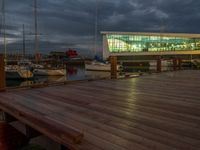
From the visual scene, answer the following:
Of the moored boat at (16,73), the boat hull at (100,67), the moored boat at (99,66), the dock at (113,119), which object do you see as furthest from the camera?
the moored boat at (99,66)

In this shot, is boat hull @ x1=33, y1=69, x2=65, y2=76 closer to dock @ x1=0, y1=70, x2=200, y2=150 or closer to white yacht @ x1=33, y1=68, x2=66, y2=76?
white yacht @ x1=33, y1=68, x2=66, y2=76

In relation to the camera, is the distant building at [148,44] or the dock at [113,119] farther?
the distant building at [148,44]

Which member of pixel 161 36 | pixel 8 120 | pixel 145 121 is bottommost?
pixel 8 120

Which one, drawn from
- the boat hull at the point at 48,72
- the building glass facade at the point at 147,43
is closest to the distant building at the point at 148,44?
the building glass facade at the point at 147,43

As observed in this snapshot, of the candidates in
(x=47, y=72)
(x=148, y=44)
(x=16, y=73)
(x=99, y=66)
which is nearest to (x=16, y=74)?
(x=16, y=73)

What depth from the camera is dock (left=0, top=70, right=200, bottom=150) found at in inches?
102

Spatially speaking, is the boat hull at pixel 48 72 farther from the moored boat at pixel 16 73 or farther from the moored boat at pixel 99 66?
the moored boat at pixel 99 66

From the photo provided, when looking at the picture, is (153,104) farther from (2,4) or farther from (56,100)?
(2,4)

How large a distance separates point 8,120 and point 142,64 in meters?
41.1

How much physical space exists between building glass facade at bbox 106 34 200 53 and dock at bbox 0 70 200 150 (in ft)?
158

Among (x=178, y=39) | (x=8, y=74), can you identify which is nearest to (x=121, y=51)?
(x=178, y=39)

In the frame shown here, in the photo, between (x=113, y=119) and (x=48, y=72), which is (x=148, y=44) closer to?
(x=48, y=72)

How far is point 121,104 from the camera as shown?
4.71 metres

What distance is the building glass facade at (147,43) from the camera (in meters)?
51.6
